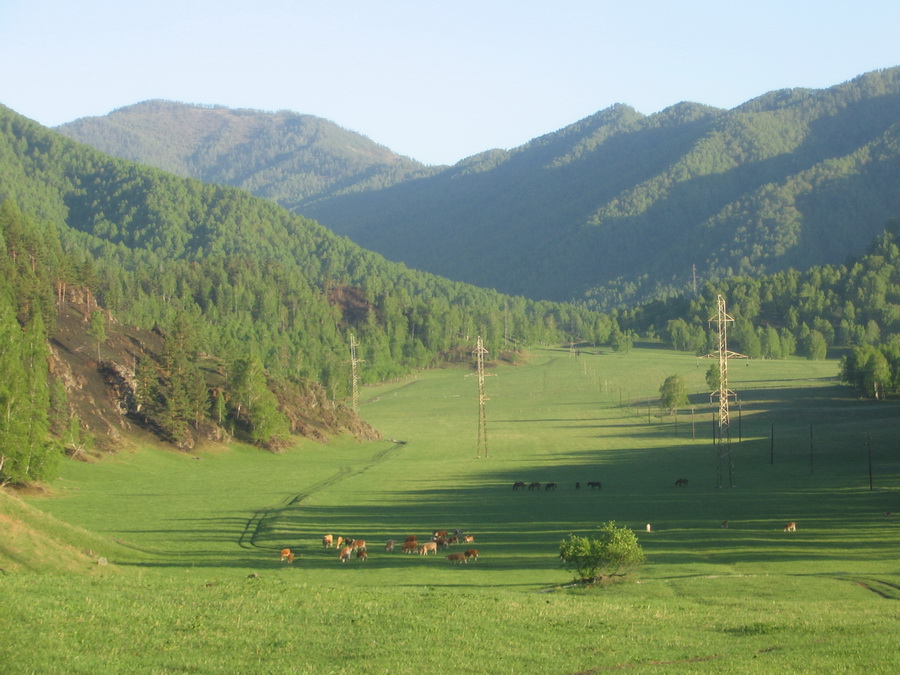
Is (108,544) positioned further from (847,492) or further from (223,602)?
(847,492)

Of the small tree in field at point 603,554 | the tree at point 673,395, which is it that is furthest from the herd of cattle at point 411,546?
the tree at point 673,395

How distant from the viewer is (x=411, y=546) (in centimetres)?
5562

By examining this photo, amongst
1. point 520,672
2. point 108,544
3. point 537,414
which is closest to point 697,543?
point 108,544

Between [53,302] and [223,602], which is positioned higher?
[53,302]

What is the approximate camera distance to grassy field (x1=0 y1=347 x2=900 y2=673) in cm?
2505

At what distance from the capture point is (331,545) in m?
57.5

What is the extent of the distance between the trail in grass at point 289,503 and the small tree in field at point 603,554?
2148 cm

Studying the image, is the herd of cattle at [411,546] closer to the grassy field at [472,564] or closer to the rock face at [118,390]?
the grassy field at [472,564]

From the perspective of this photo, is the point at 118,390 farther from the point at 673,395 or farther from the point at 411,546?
the point at 673,395

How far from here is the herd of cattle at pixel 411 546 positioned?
2060 inches

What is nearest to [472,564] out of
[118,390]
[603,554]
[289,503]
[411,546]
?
[411,546]

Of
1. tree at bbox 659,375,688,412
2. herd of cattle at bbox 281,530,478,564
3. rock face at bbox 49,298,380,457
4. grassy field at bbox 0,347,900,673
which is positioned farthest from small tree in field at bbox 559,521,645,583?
tree at bbox 659,375,688,412

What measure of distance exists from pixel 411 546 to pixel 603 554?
15812 mm

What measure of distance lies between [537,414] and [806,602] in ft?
443
